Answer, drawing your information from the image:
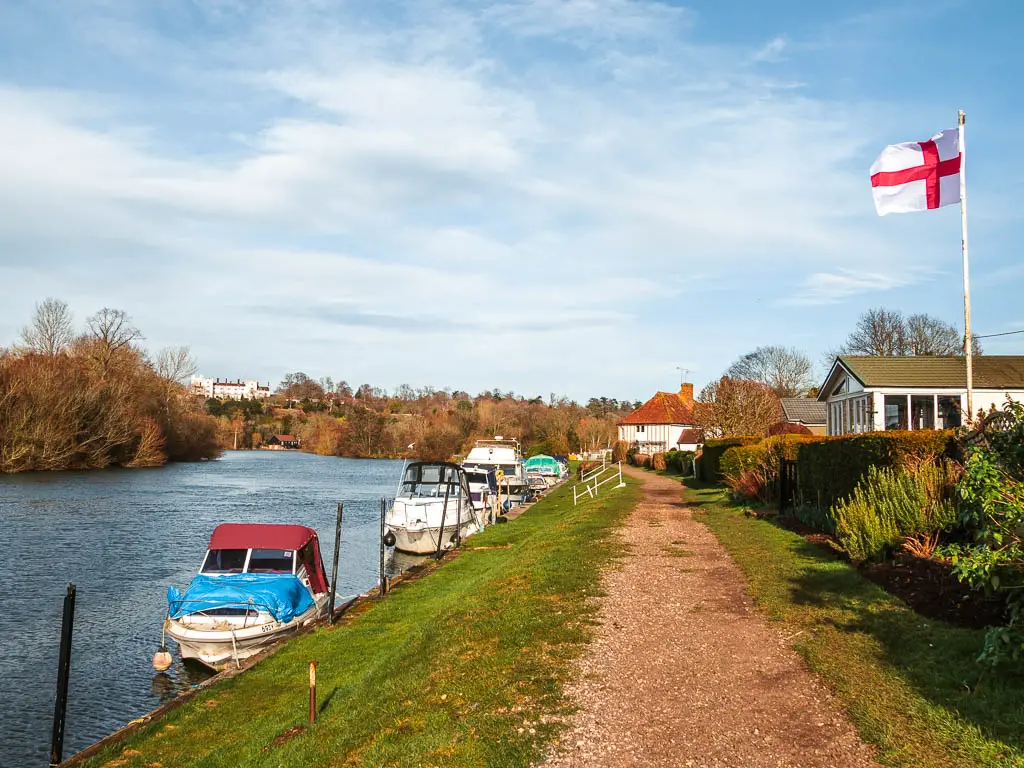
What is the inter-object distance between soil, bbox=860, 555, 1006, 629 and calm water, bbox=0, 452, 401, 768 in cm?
1167

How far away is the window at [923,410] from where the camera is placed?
34000mm

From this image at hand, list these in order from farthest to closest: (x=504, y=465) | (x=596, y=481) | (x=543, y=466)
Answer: (x=543, y=466), (x=504, y=465), (x=596, y=481)

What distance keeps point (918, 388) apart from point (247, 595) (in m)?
27.5

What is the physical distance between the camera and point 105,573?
23.4 meters

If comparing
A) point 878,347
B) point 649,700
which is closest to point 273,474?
point 878,347

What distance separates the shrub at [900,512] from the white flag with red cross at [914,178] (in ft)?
20.4

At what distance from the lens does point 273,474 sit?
3041 inches

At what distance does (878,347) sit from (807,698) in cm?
7483

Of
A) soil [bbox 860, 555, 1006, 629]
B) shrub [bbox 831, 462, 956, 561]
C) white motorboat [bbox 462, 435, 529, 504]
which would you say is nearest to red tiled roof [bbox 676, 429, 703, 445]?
white motorboat [bbox 462, 435, 529, 504]

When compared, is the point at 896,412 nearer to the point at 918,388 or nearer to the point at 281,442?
the point at 918,388

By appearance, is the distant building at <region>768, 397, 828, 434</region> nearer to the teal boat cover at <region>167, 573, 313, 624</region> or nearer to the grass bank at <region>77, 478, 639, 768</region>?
the grass bank at <region>77, 478, 639, 768</region>

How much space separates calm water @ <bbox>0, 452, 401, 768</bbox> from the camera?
43.9 ft

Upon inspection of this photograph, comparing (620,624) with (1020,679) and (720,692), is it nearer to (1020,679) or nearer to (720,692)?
(720,692)

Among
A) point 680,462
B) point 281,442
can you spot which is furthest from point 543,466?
point 281,442
